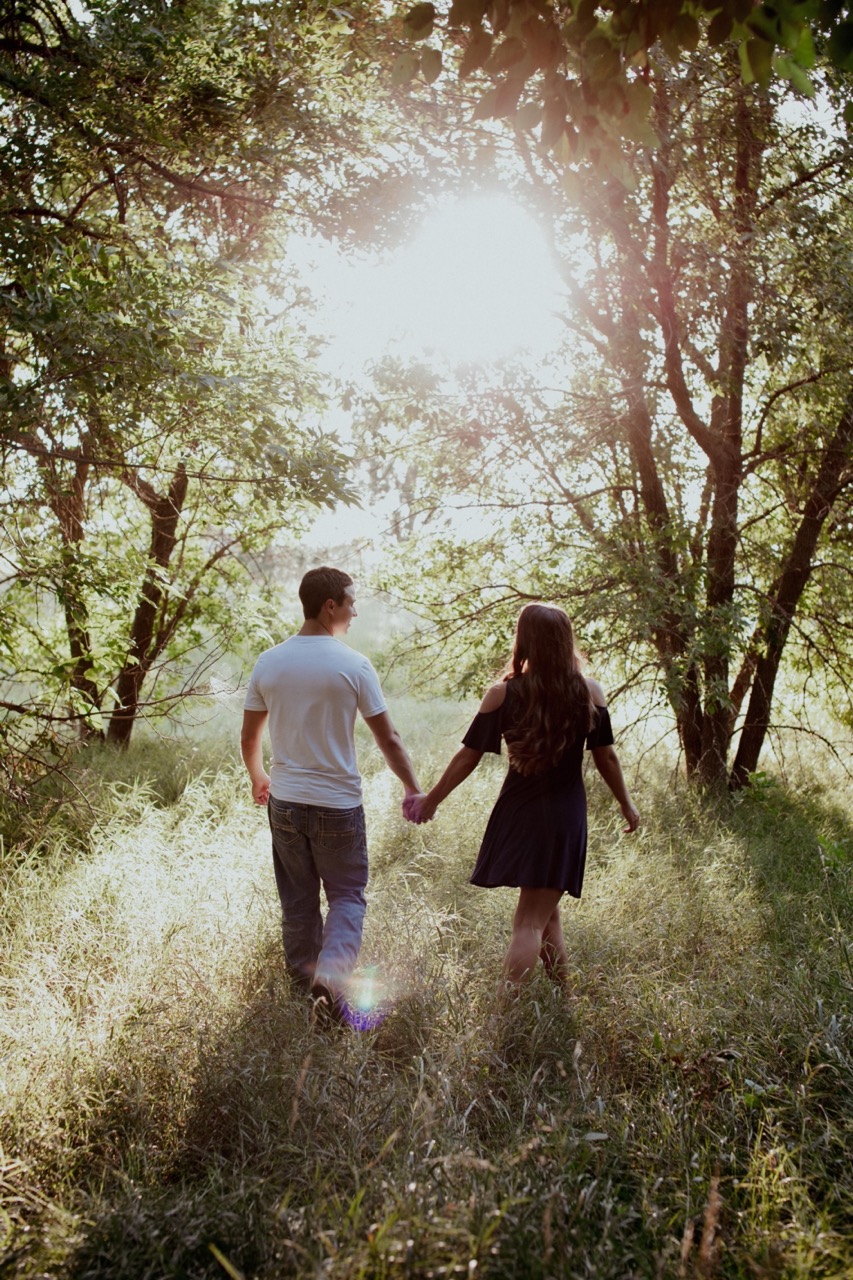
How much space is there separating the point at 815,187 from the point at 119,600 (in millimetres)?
6621

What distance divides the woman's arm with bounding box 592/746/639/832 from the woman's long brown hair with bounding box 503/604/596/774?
26 cm

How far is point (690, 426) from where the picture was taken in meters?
8.97

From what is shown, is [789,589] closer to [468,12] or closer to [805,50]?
[805,50]

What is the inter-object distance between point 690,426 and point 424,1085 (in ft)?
22.4

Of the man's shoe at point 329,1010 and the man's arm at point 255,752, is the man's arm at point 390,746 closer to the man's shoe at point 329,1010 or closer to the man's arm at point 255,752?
the man's arm at point 255,752

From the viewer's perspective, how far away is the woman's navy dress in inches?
174

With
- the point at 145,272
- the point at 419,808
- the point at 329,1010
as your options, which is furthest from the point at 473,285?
the point at 329,1010

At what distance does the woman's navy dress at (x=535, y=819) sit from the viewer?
14.5 feet

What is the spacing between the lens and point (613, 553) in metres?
8.27

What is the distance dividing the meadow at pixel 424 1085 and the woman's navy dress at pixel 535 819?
0.51 m

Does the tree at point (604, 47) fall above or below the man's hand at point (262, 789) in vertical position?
above

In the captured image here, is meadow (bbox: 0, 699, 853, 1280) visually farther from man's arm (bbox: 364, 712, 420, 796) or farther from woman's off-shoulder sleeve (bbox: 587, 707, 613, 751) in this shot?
woman's off-shoulder sleeve (bbox: 587, 707, 613, 751)

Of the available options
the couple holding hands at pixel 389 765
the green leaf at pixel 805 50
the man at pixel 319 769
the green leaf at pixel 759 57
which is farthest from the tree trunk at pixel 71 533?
the green leaf at pixel 805 50

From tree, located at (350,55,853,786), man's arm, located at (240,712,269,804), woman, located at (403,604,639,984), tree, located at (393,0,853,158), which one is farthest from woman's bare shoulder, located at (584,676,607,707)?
tree, located at (350,55,853,786)
